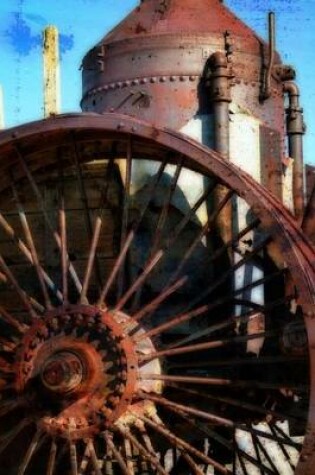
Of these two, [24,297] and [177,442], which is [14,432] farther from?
[177,442]

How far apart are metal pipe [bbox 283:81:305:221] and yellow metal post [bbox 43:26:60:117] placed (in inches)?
203

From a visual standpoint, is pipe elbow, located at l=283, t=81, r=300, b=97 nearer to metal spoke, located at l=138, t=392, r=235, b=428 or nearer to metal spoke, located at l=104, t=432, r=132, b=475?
metal spoke, located at l=138, t=392, r=235, b=428

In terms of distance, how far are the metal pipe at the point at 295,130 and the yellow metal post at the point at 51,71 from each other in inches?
203

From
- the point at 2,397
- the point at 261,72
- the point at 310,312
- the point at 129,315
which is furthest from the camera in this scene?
the point at 261,72

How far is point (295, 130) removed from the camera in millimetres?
9438

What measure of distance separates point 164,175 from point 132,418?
8.64ft

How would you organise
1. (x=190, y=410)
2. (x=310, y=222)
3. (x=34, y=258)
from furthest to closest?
(x=34, y=258)
(x=310, y=222)
(x=190, y=410)

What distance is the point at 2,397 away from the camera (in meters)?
8.09

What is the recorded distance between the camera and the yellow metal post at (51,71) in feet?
45.8

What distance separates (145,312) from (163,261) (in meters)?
1.57

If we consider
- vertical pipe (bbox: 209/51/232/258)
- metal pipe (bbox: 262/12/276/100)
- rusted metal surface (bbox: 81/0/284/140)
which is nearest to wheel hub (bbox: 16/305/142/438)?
vertical pipe (bbox: 209/51/232/258)

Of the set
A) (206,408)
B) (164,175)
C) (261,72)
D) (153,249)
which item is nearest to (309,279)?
(153,249)

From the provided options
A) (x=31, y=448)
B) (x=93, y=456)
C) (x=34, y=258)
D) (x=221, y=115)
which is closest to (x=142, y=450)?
(x=93, y=456)

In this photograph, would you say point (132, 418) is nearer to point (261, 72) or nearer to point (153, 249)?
point (153, 249)
